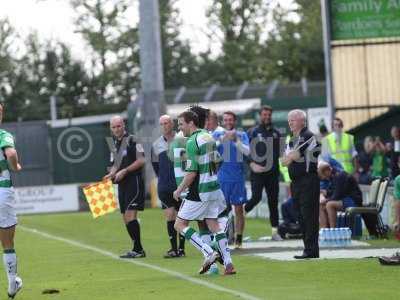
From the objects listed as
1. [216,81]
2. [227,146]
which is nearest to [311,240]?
[227,146]

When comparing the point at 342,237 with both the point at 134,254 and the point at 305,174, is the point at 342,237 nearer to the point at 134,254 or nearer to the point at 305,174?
the point at 305,174

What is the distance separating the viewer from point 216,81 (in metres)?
67.3

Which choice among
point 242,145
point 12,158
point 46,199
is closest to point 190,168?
point 12,158

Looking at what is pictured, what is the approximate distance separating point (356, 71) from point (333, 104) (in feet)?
3.43

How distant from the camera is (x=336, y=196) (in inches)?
837

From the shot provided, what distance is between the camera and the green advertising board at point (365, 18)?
28578 mm

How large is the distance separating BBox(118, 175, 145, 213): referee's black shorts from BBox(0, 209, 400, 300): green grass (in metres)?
0.76

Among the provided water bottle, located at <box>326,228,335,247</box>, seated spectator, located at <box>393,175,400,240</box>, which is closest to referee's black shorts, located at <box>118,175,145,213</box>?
water bottle, located at <box>326,228,335,247</box>

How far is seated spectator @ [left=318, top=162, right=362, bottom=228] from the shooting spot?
2106 centimetres

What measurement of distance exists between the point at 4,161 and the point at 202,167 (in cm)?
257

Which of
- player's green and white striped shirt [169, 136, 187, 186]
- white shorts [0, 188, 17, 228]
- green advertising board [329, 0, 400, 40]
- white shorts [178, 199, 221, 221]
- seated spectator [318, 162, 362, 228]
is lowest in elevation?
seated spectator [318, 162, 362, 228]

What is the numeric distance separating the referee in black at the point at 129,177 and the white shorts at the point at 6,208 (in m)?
4.73

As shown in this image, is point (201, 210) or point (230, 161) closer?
point (201, 210)

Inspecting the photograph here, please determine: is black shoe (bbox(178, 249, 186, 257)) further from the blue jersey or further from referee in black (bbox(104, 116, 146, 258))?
the blue jersey
